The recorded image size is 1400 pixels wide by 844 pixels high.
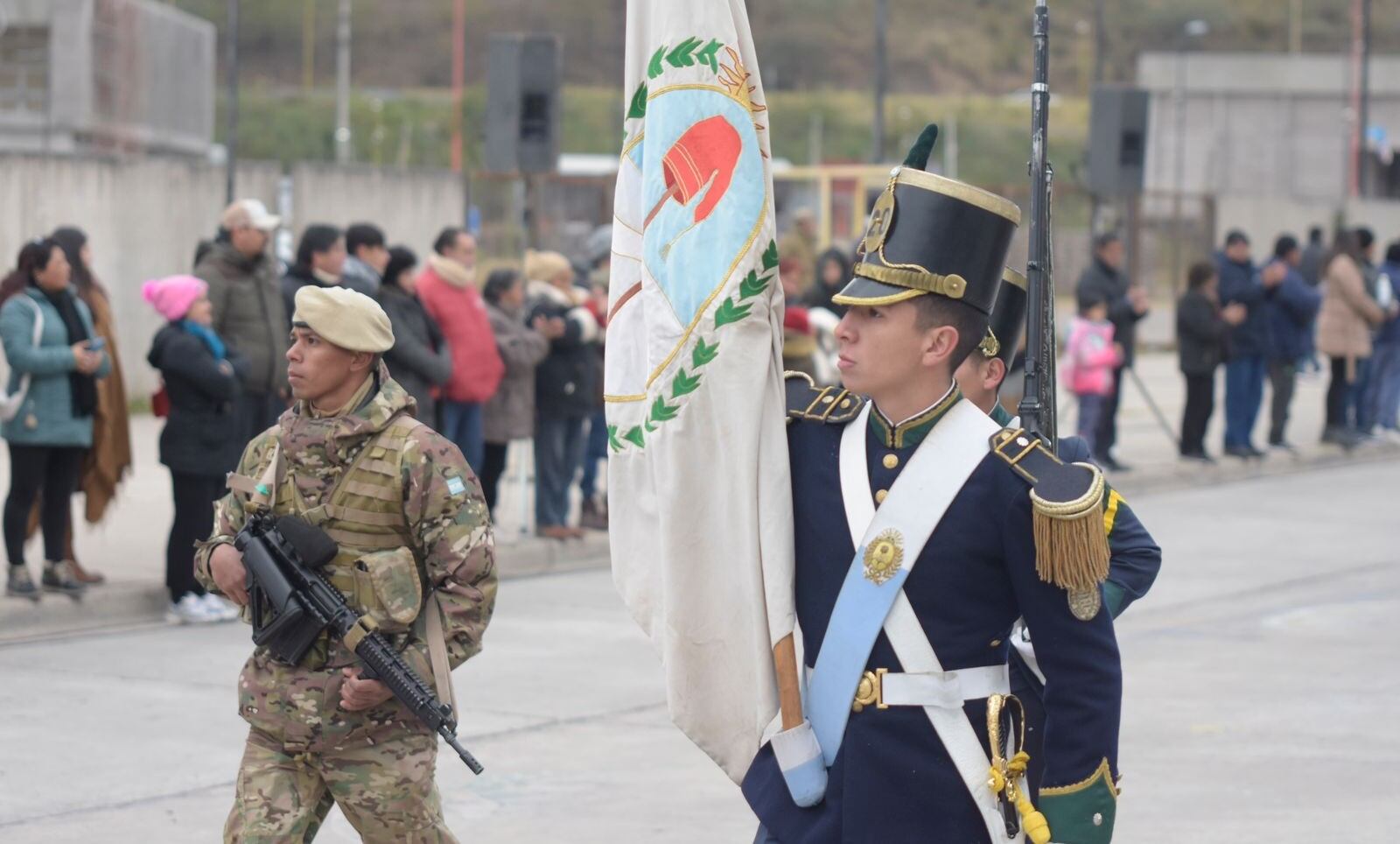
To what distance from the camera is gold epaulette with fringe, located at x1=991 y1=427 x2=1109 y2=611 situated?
344cm

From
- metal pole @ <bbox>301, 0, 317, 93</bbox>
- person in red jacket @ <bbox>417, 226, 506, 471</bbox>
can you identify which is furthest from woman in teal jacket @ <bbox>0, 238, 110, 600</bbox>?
metal pole @ <bbox>301, 0, 317, 93</bbox>

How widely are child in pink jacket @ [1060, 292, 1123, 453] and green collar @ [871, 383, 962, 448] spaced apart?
12525 mm

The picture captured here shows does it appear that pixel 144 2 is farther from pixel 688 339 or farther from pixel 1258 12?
pixel 1258 12

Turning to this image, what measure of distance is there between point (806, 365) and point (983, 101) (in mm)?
86144

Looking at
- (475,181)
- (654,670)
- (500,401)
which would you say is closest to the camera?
(654,670)

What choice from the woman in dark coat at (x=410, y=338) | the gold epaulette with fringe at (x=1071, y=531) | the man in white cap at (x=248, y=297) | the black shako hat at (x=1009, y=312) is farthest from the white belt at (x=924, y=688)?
the woman in dark coat at (x=410, y=338)

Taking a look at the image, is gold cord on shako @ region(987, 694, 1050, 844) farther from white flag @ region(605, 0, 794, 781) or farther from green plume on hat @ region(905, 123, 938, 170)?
green plume on hat @ region(905, 123, 938, 170)

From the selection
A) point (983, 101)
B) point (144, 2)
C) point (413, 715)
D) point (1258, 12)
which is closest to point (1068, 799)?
point (413, 715)

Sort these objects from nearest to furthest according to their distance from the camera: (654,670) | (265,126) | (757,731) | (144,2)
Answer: (757,731)
(654,670)
(144,2)
(265,126)

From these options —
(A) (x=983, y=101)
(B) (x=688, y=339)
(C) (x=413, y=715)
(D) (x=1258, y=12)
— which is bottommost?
(C) (x=413, y=715)

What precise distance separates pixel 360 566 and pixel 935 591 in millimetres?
1789

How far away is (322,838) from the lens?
6891mm

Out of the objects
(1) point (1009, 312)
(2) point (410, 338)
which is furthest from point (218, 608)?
(1) point (1009, 312)

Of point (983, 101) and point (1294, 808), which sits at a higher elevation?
point (983, 101)
